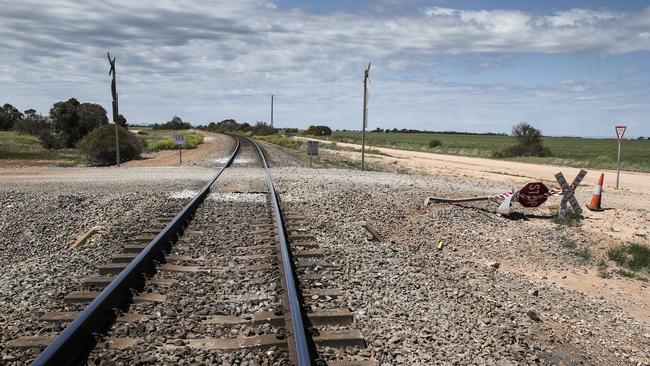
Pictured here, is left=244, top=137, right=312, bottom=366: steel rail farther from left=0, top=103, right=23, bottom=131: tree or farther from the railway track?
left=0, top=103, right=23, bottom=131: tree

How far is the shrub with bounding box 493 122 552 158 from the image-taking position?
5612 centimetres

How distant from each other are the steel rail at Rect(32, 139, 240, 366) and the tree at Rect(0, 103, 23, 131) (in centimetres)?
10329

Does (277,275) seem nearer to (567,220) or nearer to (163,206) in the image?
(163,206)

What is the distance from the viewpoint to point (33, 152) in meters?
48.9

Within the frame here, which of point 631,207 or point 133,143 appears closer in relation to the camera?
point 631,207

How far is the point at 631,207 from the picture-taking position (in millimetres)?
16391

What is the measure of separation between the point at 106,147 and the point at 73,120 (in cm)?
3152

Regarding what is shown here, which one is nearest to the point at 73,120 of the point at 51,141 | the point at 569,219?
the point at 51,141

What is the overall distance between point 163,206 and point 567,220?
8.62m

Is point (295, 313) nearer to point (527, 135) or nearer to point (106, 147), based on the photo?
point (106, 147)

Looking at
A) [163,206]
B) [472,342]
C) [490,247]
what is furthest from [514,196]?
[472,342]

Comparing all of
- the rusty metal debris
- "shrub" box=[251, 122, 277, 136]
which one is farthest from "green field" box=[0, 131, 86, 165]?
"shrub" box=[251, 122, 277, 136]

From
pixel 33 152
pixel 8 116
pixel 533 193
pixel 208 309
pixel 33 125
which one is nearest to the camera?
pixel 208 309

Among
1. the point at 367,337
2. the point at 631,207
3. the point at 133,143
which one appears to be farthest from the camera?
the point at 133,143
